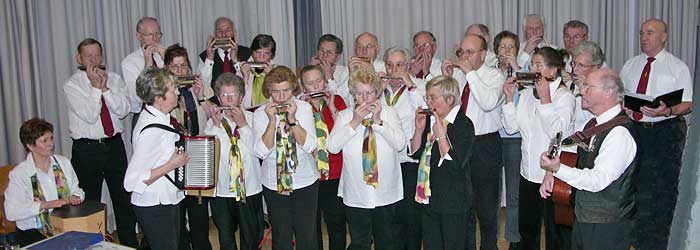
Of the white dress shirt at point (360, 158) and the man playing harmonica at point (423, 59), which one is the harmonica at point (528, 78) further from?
the man playing harmonica at point (423, 59)

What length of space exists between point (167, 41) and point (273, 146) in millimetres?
2623

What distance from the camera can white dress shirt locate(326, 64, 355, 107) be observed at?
516 centimetres

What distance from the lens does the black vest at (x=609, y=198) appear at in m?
3.26

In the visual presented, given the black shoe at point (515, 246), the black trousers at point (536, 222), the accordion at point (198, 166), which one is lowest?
the black shoe at point (515, 246)

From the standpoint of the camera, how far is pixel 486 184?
473cm

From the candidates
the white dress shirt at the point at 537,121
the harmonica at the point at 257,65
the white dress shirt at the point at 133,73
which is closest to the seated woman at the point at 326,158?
the harmonica at the point at 257,65

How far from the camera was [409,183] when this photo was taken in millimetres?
4559

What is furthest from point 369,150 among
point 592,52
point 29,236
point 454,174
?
point 29,236

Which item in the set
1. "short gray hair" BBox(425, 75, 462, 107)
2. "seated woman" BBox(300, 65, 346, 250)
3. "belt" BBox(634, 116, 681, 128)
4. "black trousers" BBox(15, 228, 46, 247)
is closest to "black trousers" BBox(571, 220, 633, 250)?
"short gray hair" BBox(425, 75, 462, 107)

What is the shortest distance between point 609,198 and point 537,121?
3.54 ft

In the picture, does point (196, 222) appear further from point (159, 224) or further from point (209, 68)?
point (209, 68)

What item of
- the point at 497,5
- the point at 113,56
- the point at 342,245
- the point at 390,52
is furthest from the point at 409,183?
the point at 113,56

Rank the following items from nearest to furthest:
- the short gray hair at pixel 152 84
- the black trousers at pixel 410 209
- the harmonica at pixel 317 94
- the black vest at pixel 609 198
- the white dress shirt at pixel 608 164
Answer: the white dress shirt at pixel 608 164 → the black vest at pixel 609 198 → the short gray hair at pixel 152 84 → the harmonica at pixel 317 94 → the black trousers at pixel 410 209

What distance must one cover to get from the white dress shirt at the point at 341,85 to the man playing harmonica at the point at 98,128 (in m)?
1.67
